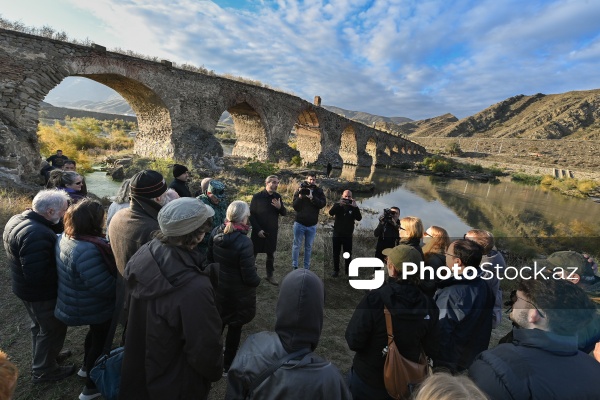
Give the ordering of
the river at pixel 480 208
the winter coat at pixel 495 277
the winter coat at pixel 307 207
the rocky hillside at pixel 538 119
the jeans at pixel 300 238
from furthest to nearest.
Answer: the rocky hillside at pixel 538 119 < the river at pixel 480 208 < the jeans at pixel 300 238 < the winter coat at pixel 307 207 < the winter coat at pixel 495 277

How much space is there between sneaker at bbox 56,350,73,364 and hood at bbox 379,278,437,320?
2.95 metres

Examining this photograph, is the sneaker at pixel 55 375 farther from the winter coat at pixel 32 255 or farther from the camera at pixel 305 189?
the camera at pixel 305 189

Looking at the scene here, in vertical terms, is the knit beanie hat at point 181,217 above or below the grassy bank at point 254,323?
above

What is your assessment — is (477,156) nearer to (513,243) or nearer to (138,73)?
(513,243)

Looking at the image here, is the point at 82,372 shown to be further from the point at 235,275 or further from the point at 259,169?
the point at 259,169

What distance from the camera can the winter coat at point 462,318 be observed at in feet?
7.73

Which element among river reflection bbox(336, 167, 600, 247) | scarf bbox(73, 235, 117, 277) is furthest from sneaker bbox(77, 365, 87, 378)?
river reflection bbox(336, 167, 600, 247)

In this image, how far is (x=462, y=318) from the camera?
2354 mm

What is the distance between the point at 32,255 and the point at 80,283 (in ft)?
1.44

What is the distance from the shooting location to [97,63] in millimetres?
10789

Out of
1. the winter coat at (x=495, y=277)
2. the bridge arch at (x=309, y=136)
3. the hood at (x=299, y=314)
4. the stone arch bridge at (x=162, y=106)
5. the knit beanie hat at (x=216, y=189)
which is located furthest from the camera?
the bridge arch at (x=309, y=136)

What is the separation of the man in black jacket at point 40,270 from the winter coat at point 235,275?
4.13 ft

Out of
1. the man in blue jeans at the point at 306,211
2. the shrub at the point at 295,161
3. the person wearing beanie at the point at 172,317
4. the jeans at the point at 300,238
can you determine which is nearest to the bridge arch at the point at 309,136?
the shrub at the point at 295,161

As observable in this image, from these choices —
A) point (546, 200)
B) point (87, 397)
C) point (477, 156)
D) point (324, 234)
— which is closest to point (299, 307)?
point (87, 397)
